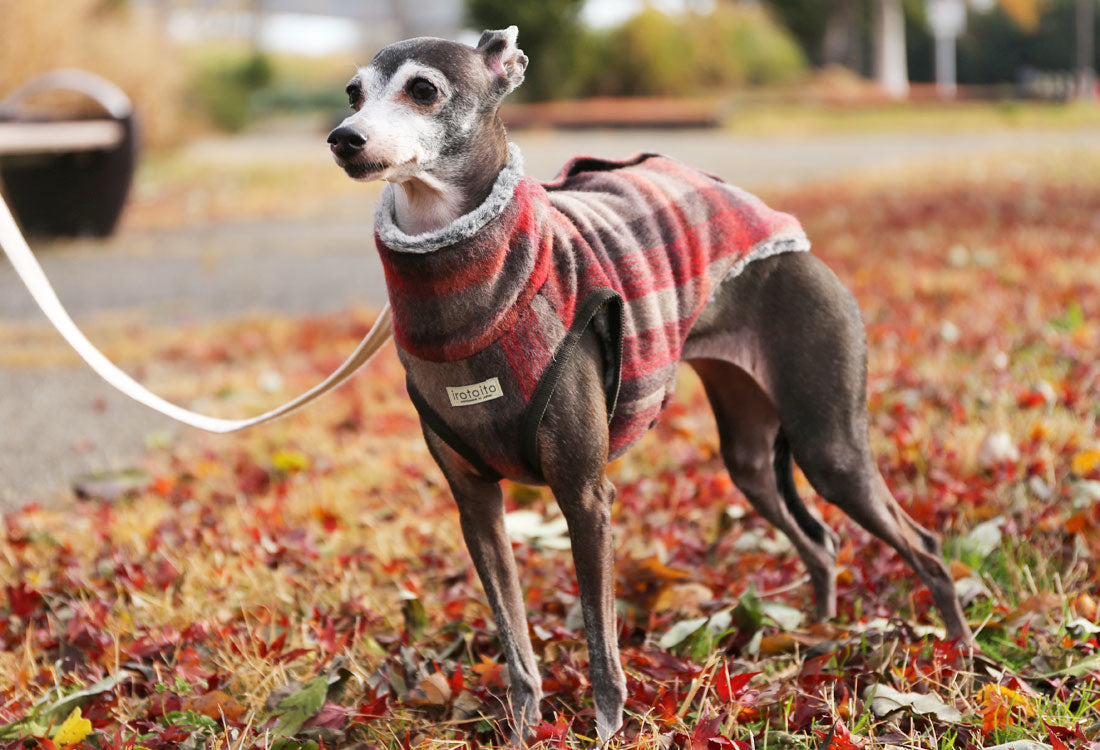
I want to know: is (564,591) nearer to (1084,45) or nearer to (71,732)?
(71,732)

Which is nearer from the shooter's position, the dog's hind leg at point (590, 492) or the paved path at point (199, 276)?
the dog's hind leg at point (590, 492)

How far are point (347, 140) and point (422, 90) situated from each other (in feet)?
0.67

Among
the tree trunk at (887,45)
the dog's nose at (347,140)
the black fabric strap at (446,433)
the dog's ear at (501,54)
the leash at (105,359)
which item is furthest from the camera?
the tree trunk at (887,45)

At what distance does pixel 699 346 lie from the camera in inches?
106

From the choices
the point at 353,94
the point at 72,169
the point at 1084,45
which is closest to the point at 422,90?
the point at 353,94

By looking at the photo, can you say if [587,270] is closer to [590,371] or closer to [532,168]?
[590,371]

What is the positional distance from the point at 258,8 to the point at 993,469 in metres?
41.0

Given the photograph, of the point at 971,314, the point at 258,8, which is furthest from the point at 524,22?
the point at 971,314

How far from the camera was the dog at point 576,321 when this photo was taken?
7.02 ft

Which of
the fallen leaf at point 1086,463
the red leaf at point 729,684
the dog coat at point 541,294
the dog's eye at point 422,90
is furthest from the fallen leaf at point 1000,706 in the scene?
the dog's eye at point 422,90

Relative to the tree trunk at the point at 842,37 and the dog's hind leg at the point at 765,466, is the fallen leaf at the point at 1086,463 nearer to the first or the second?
the dog's hind leg at the point at 765,466

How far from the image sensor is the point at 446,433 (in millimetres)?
2311

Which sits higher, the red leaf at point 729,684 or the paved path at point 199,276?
the red leaf at point 729,684

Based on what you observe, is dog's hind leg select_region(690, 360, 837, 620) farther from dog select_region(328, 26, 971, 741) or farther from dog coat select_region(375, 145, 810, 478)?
dog coat select_region(375, 145, 810, 478)
